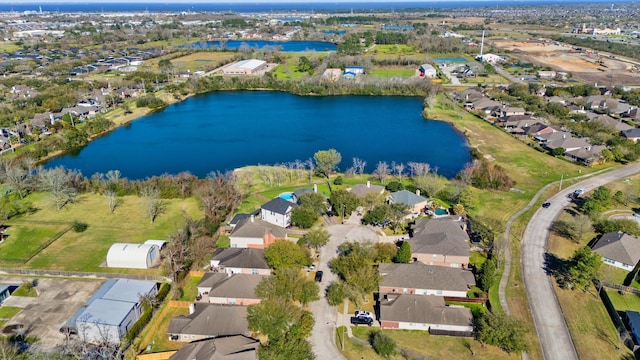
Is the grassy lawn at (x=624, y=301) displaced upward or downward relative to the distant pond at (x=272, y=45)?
downward

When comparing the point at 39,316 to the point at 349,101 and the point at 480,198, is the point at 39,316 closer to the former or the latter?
the point at 480,198

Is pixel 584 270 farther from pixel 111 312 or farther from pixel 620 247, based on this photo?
pixel 111 312

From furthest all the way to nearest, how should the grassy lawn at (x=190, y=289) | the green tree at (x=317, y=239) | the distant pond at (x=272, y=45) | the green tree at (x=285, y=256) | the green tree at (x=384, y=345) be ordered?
the distant pond at (x=272, y=45)
the green tree at (x=317, y=239)
the green tree at (x=285, y=256)
the grassy lawn at (x=190, y=289)
the green tree at (x=384, y=345)

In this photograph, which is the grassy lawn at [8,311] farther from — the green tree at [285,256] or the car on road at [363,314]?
the car on road at [363,314]

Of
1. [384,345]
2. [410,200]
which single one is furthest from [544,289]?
[410,200]

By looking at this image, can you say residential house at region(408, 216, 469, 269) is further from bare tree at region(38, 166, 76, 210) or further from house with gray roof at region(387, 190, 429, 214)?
bare tree at region(38, 166, 76, 210)

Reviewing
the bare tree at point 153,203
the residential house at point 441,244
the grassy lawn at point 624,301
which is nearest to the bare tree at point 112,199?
the bare tree at point 153,203
